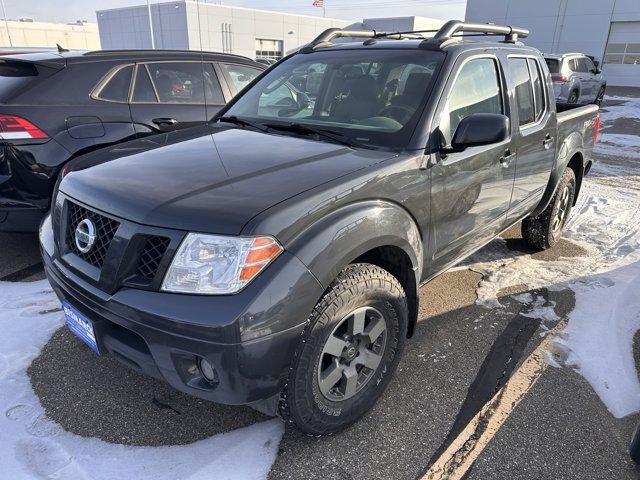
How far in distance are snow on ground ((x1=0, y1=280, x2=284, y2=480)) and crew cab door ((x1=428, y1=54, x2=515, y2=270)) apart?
1.44 meters

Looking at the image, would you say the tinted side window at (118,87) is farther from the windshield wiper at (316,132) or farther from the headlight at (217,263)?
the headlight at (217,263)

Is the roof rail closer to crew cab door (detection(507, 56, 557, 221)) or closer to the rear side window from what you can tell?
crew cab door (detection(507, 56, 557, 221))

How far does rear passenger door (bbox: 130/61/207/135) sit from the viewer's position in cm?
452

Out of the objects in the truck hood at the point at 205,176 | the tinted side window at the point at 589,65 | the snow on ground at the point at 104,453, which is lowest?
the snow on ground at the point at 104,453

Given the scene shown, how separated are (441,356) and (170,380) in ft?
5.79

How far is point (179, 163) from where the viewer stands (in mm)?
2400

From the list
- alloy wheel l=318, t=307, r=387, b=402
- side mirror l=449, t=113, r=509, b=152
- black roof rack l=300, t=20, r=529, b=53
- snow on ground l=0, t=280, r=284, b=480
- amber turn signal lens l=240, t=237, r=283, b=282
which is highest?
black roof rack l=300, t=20, r=529, b=53

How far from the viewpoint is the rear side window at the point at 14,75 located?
3.85 metres

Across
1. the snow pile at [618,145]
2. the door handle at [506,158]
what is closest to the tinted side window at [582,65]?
the snow pile at [618,145]

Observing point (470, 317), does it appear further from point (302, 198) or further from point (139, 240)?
point (139, 240)

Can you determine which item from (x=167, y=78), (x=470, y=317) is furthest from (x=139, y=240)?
(x=167, y=78)

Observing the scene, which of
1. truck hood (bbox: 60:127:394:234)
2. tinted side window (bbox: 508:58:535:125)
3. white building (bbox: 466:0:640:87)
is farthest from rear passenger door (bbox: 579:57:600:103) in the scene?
white building (bbox: 466:0:640:87)

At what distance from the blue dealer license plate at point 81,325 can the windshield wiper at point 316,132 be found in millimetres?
1545

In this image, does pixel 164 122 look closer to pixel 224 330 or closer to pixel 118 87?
pixel 118 87
